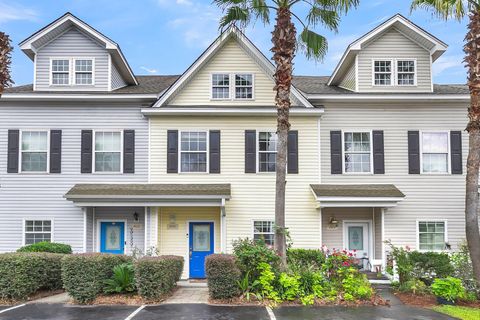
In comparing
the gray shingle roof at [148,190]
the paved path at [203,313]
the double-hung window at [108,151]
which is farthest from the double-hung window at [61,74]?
the paved path at [203,313]

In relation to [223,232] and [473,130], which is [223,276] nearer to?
[223,232]

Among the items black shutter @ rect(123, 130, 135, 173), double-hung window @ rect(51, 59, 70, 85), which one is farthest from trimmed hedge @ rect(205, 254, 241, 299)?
double-hung window @ rect(51, 59, 70, 85)

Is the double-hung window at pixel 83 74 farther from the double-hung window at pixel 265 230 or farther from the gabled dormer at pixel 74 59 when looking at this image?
the double-hung window at pixel 265 230

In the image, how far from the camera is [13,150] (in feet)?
55.4

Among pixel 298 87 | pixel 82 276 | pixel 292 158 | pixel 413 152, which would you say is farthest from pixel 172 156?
pixel 413 152

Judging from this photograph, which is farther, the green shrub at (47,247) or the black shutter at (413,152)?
the black shutter at (413,152)

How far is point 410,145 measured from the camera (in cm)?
1727

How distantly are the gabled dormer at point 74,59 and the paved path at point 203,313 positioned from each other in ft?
28.2

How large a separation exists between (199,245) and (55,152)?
20.6 ft

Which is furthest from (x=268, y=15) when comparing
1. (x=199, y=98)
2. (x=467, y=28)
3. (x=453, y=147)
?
(x=453, y=147)

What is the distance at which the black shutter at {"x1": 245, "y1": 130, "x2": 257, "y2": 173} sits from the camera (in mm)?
16984

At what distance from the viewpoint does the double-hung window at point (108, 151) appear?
17.1m

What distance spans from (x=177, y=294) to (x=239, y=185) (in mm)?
4855

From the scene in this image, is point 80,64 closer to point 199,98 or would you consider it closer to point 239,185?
point 199,98
